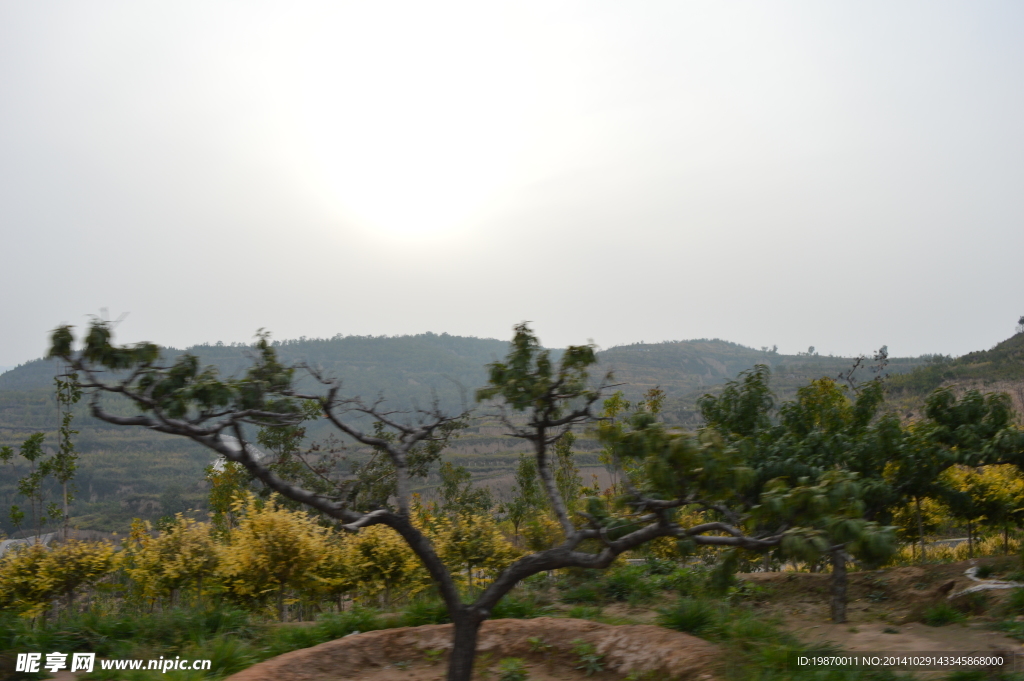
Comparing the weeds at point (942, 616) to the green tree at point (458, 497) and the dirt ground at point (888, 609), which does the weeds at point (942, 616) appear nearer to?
the dirt ground at point (888, 609)

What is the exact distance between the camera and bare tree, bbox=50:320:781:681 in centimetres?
565

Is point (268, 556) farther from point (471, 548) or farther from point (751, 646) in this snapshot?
point (751, 646)

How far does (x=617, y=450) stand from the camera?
19.6 ft

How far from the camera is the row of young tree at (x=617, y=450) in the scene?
5.35 metres

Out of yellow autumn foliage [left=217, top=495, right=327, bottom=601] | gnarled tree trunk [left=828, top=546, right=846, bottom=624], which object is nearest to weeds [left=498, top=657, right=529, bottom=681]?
yellow autumn foliage [left=217, top=495, right=327, bottom=601]

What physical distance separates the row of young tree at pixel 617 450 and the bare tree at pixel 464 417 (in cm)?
2

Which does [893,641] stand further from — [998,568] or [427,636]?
[427,636]

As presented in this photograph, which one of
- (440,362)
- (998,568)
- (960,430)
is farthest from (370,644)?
(440,362)

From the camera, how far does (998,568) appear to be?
1206cm

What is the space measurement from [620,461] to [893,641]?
20.3 ft

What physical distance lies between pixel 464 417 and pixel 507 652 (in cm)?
323

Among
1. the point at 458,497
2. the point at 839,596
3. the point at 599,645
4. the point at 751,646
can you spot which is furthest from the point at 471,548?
the point at 458,497

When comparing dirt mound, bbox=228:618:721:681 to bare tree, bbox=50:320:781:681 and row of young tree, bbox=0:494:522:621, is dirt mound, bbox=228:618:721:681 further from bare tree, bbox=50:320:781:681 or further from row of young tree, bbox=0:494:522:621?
row of young tree, bbox=0:494:522:621

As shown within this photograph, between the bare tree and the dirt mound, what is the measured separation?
4.34 feet
